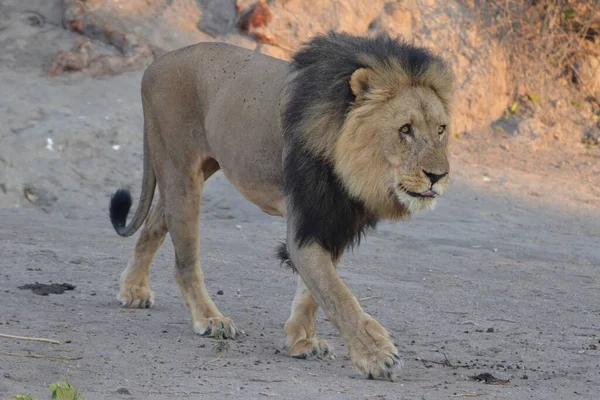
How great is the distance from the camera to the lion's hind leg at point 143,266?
18.0 ft

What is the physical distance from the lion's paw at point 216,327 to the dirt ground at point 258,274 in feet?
0.18

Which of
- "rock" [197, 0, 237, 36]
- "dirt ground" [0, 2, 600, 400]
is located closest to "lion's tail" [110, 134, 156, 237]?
"dirt ground" [0, 2, 600, 400]

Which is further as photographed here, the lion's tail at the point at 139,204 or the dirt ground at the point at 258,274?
the lion's tail at the point at 139,204

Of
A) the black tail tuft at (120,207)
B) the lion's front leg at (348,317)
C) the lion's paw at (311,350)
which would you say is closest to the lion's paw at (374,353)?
the lion's front leg at (348,317)

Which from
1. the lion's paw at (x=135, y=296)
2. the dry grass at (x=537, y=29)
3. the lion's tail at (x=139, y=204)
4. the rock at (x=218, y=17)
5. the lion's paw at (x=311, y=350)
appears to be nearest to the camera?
the lion's paw at (x=311, y=350)

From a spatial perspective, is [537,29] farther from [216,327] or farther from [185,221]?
[216,327]

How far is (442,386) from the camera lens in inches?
157

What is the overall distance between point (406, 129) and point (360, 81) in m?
0.25

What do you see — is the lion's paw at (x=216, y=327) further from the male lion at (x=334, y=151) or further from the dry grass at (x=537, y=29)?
the dry grass at (x=537, y=29)

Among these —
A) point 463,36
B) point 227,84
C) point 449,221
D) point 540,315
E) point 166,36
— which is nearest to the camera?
point 227,84

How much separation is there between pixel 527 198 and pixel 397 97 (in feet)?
16.8

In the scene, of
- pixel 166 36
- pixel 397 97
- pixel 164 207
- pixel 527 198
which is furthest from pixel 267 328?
pixel 166 36

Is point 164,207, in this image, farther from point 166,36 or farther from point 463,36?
point 463,36

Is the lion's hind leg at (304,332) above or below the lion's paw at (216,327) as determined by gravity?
above
